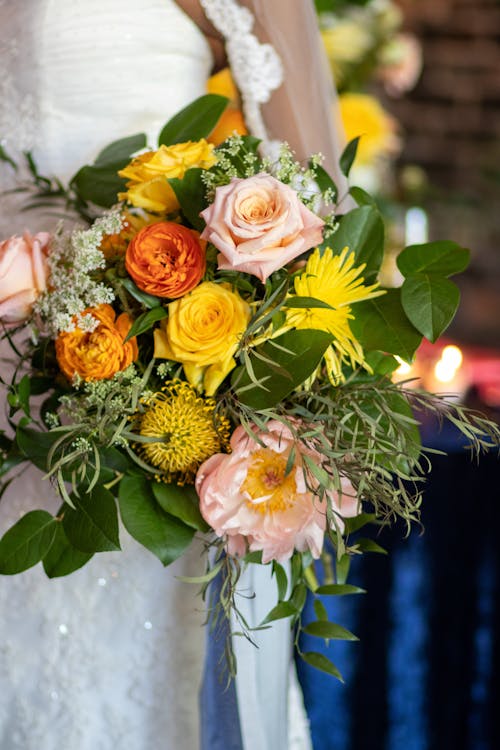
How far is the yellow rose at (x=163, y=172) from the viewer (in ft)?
2.73

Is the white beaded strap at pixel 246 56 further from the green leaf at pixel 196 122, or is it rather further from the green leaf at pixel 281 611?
the green leaf at pixel 281 611

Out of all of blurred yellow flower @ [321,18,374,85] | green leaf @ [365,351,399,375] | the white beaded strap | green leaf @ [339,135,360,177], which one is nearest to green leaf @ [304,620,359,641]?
green leaf @ [365,351,399,375]

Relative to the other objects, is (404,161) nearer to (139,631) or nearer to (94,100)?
(94,100)

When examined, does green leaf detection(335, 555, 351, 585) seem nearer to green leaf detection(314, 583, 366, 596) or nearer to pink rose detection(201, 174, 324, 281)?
green leaf detection(314, 583, 366, 596)

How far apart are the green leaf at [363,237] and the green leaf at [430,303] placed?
2.2 inches

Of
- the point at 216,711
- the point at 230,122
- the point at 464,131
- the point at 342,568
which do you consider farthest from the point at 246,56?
the point at 464,131

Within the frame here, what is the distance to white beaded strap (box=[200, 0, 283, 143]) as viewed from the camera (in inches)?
42.8

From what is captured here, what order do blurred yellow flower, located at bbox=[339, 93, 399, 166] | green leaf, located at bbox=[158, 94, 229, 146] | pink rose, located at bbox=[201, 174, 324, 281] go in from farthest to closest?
blurred yellow flower, located at bbox=[339, 93, 399, 166] → green leaf, located at bbox=[158, 94, 229, 146] → pink rose, located at bbox=[201, 174, 324, 281]

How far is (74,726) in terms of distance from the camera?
102 cm

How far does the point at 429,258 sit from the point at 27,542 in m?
0.47

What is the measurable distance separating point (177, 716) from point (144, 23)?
0.84 metres

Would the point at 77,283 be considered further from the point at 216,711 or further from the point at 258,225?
the point at 216,711

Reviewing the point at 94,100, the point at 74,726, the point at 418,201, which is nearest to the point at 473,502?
the point at 74,726

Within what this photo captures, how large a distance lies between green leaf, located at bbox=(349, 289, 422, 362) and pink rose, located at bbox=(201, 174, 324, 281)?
0.11m
